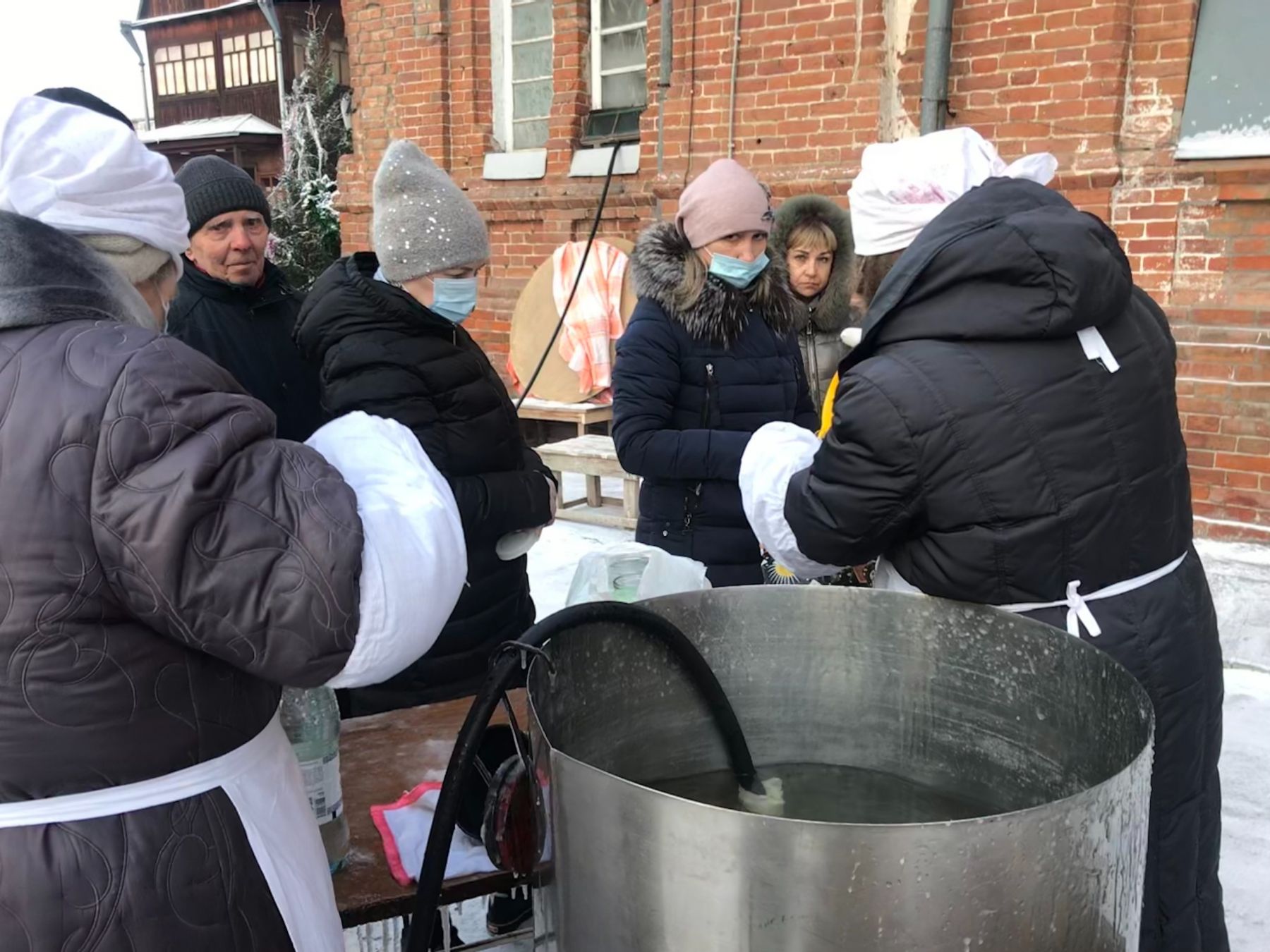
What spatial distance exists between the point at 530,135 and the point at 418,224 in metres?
5.13

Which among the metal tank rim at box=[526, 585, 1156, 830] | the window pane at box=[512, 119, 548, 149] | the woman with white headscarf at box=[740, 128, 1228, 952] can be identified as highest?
the window pane at box=[512, 119, 548, 149]

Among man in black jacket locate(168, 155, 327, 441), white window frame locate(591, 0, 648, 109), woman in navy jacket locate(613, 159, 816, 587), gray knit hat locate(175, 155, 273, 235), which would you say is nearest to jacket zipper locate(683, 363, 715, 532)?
woman in navy jacket locate(613, 159, 816, 587)

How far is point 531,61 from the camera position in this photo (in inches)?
274

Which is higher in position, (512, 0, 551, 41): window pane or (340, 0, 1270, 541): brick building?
(512, 0, 551, 41): window pane

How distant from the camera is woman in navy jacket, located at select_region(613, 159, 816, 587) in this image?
108 inches

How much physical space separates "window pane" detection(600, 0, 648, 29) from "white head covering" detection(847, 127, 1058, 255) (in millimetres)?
5121

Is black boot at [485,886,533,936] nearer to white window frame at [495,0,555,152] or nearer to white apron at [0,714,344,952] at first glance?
white apron at [0,714,344,952]

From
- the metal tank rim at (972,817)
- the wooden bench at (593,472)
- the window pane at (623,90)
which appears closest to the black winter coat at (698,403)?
the metal tank rim at (972,817)

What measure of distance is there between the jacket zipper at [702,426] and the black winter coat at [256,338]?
104cm

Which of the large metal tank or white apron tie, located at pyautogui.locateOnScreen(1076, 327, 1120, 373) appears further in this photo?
white apron tie, located at pyautogui.locateOnScreen(1076, 327, 1120, 373)

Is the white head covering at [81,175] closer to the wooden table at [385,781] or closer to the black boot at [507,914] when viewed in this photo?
the wooden table at [385,781]

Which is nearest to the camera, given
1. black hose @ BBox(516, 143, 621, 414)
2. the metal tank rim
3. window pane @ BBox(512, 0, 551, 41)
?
the metal tank rim

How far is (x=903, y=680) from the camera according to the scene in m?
1.51

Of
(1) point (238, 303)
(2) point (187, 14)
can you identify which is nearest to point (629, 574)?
(1) point (238, 303)
